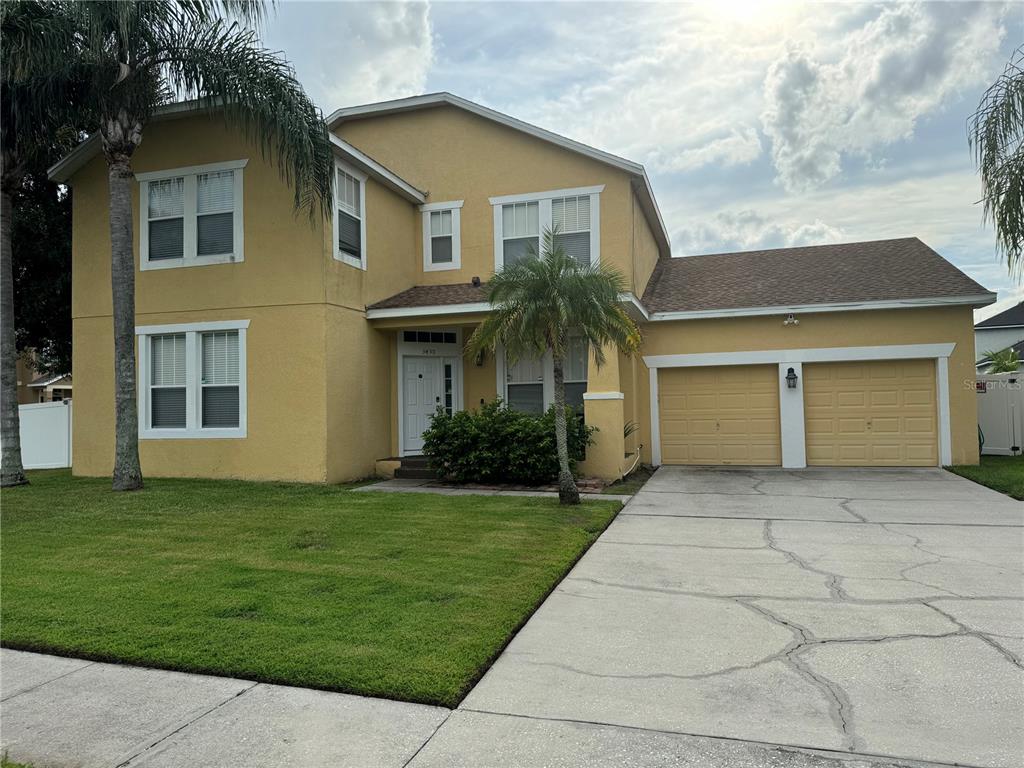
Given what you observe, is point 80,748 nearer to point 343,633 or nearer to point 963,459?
point 343,633

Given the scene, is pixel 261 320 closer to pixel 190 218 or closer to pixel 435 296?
pixel 190 218

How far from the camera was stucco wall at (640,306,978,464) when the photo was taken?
12.8 m

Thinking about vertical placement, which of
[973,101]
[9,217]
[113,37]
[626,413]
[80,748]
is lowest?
[80,748]

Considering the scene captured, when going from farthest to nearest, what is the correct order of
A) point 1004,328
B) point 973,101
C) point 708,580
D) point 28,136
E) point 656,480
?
point 1004,328
point 656,480
point 28,136
point 973,101
point 708,580

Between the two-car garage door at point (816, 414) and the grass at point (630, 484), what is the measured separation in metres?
1.38

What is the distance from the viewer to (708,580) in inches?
232

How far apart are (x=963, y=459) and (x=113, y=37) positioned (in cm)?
1609

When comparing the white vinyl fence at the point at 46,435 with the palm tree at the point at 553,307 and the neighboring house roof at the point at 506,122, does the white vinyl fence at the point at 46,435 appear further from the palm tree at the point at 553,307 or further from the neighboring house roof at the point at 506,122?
the palm tree at the point at 553,307

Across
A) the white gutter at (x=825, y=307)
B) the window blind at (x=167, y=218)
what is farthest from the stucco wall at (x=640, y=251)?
the window blind at (x=167, y=218)

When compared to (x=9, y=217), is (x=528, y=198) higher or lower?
higher

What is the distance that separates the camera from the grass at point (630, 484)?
1070cm

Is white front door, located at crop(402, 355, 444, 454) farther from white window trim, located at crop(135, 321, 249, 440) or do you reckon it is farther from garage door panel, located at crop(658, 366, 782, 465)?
garage door panel, located at crop(658, 366, 782, 465)

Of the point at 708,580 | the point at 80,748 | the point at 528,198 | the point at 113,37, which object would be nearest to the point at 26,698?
the point at 80,748

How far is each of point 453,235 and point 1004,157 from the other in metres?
9.37
